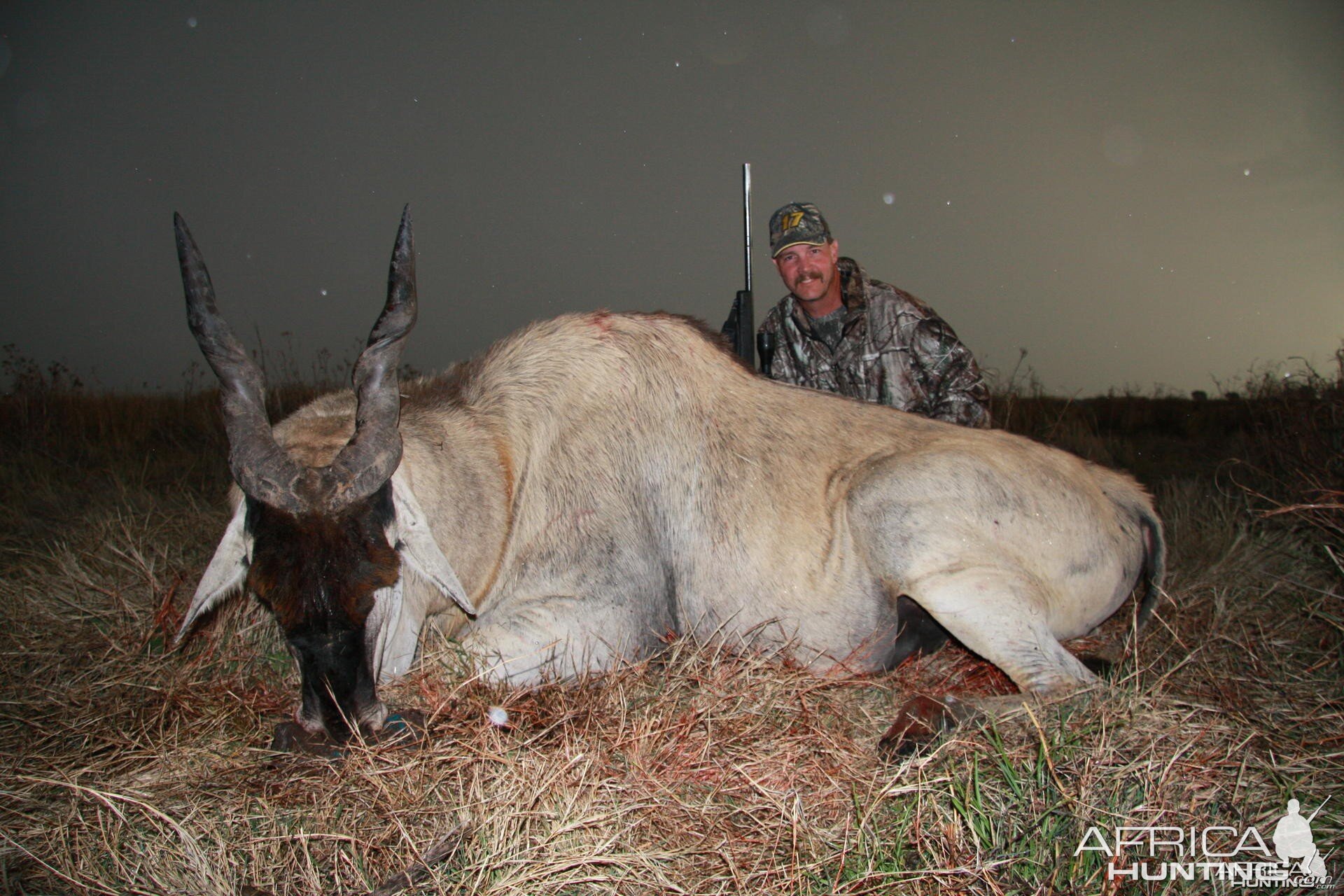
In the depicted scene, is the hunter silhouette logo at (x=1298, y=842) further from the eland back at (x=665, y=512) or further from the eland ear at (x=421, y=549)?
the eland ear at (x=421, y=549)

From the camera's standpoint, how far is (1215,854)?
1956 millimetres

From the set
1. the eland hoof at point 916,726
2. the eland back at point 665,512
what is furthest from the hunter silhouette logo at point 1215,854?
the eland back at point 665,512

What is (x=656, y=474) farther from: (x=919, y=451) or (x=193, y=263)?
(x=193, y=263)

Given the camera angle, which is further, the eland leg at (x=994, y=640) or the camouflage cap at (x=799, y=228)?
the camouflage cap at (x=799, y=228)

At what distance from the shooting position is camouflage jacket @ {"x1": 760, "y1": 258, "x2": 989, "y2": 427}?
226 inches

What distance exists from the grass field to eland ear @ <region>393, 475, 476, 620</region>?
0.36 metres

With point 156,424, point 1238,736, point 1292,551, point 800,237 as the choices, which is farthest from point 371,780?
point 156,424

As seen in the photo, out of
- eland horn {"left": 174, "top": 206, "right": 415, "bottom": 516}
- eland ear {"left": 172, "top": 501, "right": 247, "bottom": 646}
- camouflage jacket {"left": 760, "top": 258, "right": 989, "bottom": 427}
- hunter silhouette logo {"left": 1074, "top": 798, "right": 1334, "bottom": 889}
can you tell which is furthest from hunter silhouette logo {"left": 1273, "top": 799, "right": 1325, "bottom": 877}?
camouflage jacket {"left": 760, "top": 258, "right": 989, "bottom": 427}

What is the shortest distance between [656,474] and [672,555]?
362 mm

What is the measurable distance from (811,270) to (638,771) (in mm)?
4526

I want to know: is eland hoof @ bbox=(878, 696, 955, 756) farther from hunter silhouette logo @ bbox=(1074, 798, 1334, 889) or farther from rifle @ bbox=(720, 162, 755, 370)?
rifle @ bbox=(720, 162, 755, 370)

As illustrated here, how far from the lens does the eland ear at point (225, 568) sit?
2.68 m

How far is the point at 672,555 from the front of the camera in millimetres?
3406

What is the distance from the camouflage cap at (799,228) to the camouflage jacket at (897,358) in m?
0.32
